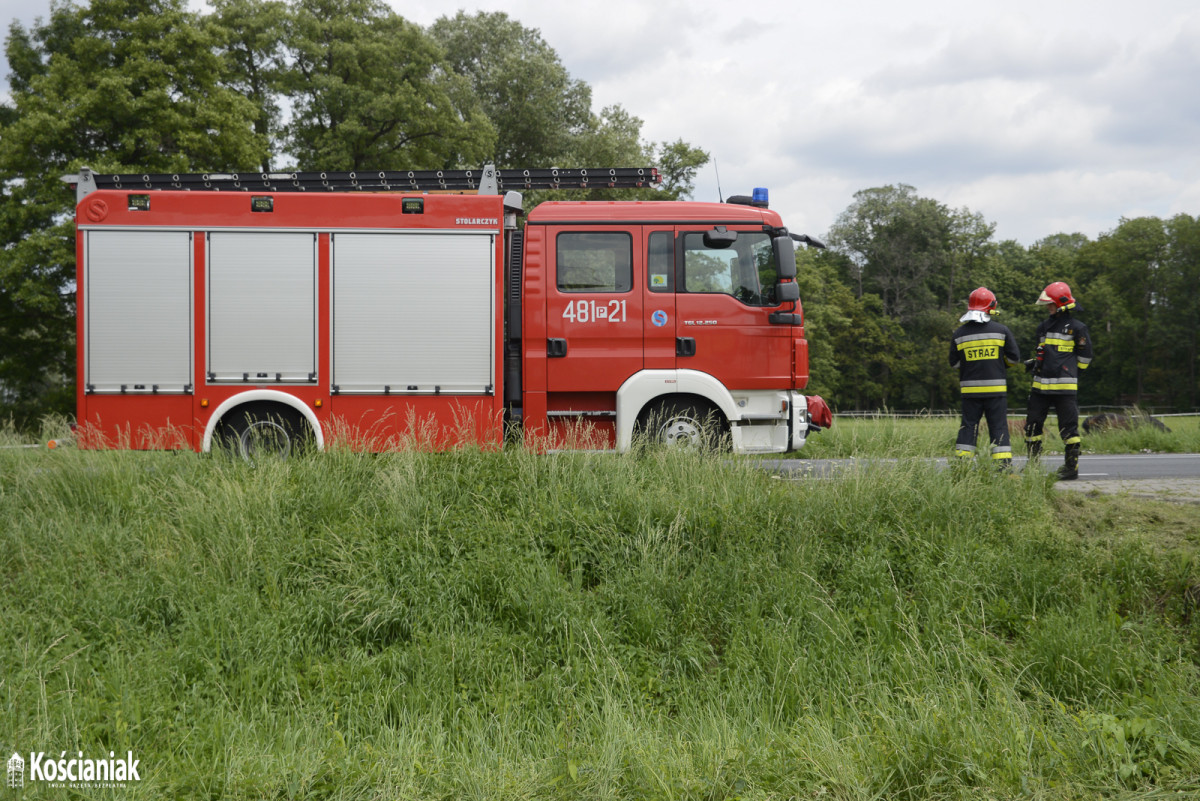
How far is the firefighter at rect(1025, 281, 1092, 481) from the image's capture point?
7.61 metres

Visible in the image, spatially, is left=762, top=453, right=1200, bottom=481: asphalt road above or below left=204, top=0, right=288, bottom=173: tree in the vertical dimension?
below

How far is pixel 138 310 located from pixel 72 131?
1573 cm

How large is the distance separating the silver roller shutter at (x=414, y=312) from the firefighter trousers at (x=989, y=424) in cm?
468

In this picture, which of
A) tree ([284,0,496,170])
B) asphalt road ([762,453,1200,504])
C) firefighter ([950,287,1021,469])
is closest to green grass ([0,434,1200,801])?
asphalt road ([762,453,1200,504])

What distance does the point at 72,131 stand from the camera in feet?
64.8

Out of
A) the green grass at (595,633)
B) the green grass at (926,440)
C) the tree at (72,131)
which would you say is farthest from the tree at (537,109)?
the green grass at (595,633)

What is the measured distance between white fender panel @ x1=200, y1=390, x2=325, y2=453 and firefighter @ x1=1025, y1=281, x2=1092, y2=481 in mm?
7098

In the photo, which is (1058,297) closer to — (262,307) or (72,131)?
(262,307)

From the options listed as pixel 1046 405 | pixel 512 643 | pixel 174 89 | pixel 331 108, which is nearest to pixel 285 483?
pixel 512 643

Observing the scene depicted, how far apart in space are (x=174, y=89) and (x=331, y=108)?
4993 millimetres

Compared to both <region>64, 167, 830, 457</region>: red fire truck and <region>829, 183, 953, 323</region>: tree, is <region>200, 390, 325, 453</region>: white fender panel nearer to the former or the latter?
<region>64, 167, 830, 457</region>: red fire truck

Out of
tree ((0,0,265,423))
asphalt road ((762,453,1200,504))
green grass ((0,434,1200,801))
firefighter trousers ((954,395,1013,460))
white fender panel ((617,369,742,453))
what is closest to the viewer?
green grass ((0,434,1200,801))

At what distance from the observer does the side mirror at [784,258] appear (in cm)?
792

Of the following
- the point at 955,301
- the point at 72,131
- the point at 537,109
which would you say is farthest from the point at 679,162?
the point at 955,301
